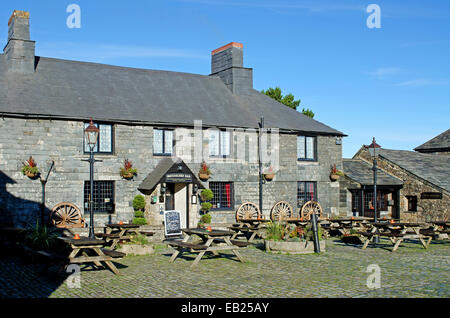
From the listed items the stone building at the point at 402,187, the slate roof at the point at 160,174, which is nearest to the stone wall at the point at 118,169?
the slate roof at the point at 160,174

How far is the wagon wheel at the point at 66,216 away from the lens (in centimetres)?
1880

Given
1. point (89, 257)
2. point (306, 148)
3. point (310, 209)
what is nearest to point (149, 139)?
point (306, 148)

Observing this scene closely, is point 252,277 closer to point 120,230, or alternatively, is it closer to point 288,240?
point 288,240

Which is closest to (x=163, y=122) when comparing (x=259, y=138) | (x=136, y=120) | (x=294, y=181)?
(x=136, y=120)

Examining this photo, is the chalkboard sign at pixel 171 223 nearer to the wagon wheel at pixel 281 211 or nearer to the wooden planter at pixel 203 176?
the wooden planter at pixel 203 176

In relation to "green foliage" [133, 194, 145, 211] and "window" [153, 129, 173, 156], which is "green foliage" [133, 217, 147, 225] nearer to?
"green foliage" [133, 194, 145, 211]

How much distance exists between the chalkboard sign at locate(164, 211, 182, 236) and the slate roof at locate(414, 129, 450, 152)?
25.3m

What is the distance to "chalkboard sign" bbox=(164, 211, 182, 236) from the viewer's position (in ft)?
57.6

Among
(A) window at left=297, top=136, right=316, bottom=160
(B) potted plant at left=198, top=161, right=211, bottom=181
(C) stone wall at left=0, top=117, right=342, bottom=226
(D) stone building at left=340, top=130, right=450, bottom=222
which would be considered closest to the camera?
(C) stone wall at left=0, top=117, right=342, bottom=226

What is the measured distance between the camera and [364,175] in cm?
2688

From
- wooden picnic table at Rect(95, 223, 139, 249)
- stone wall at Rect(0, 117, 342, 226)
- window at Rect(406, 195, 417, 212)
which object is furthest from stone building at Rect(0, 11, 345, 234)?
window at Rect(406, 195, 417, 212)

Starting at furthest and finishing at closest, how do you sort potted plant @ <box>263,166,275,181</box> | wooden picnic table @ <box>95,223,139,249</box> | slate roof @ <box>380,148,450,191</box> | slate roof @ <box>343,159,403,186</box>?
slate roof @ <box>380,148,450,191</box> → slate roof @ <box>343,159,403,186</box> → potted plant @ <box>263,166,275,181</box> → wooden picnic table @ <box>95,223,139,249</box>

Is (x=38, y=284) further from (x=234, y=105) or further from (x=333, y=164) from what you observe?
(x=333, y=164)
